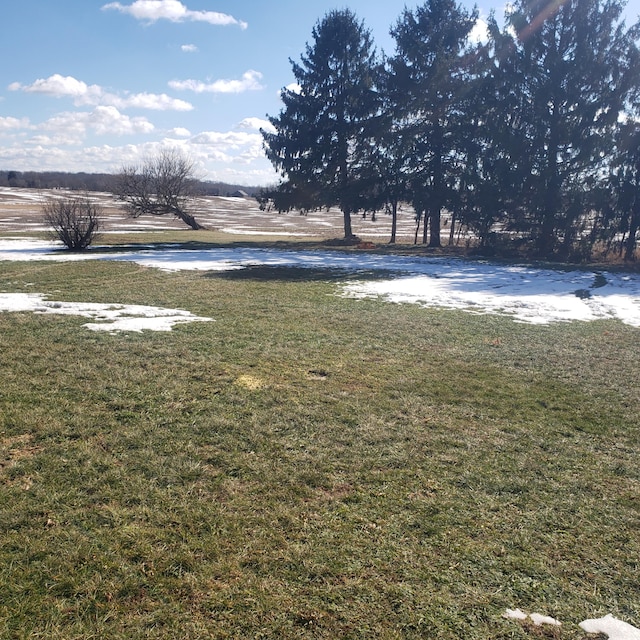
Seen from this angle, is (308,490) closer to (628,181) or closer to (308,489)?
(308,489)

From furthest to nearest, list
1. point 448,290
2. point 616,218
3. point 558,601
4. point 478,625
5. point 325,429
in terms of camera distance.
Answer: point 616,218 → point 448,290 → point 325,429 → point 558,601 → point 478,625

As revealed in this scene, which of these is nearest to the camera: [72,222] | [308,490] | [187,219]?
[308,490]

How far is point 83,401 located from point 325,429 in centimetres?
217

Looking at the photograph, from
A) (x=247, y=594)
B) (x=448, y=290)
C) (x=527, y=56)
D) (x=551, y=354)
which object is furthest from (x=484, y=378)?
(x=527, y=56)

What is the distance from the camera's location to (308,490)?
318 centimetres

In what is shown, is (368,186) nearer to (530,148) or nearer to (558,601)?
(530,148)

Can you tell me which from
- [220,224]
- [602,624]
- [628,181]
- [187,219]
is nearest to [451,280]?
[628,181]

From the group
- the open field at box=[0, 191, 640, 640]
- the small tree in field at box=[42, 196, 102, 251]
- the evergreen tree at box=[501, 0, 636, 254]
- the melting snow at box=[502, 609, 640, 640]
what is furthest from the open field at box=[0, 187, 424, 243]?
the melting snow at box=[502, 609, 640, 640]

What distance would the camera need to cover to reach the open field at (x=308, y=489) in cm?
224

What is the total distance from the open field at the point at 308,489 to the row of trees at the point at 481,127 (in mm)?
15610

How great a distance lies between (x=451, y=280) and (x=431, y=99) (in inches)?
510

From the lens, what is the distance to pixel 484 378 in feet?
18.3

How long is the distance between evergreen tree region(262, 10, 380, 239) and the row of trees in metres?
0.06

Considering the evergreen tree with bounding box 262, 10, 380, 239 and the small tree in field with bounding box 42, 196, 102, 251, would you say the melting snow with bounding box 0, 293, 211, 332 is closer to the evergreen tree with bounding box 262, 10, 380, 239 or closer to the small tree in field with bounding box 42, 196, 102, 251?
the small tree in field with bounding box 42, 196, 102, 251
